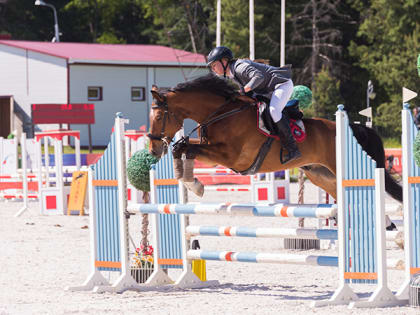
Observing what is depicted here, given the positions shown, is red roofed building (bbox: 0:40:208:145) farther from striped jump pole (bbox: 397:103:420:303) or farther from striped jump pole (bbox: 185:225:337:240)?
striped jump pole (bbox: 397:103:420:303)

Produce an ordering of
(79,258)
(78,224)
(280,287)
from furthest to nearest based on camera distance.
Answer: (78,224)
(79,258)
(280,287)

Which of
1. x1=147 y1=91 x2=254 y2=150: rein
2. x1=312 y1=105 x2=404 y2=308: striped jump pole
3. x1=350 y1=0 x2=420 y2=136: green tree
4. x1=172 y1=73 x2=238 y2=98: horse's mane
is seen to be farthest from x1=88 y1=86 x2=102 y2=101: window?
x1=312 y1=105 x2=404 y2=308: striped jump pole

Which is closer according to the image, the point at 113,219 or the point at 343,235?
the point at 343,235

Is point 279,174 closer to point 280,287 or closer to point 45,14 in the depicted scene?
point 280,287

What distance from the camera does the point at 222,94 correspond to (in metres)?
6.65

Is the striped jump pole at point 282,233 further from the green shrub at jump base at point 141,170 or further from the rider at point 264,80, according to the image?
the green shrub at jump base at point 141,170

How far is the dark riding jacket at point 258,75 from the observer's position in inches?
249

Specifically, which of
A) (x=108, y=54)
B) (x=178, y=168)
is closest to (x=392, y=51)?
(x=108, y=54)

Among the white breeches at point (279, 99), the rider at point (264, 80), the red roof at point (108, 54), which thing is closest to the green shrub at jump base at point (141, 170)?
the rider at point (264, 80)

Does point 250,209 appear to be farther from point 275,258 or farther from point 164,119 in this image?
point 164,119

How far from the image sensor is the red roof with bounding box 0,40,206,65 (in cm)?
3127

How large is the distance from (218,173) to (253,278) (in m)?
7.28

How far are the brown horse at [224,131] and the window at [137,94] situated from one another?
1046 inches

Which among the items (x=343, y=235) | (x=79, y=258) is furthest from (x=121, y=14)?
(x=343, y=235)
